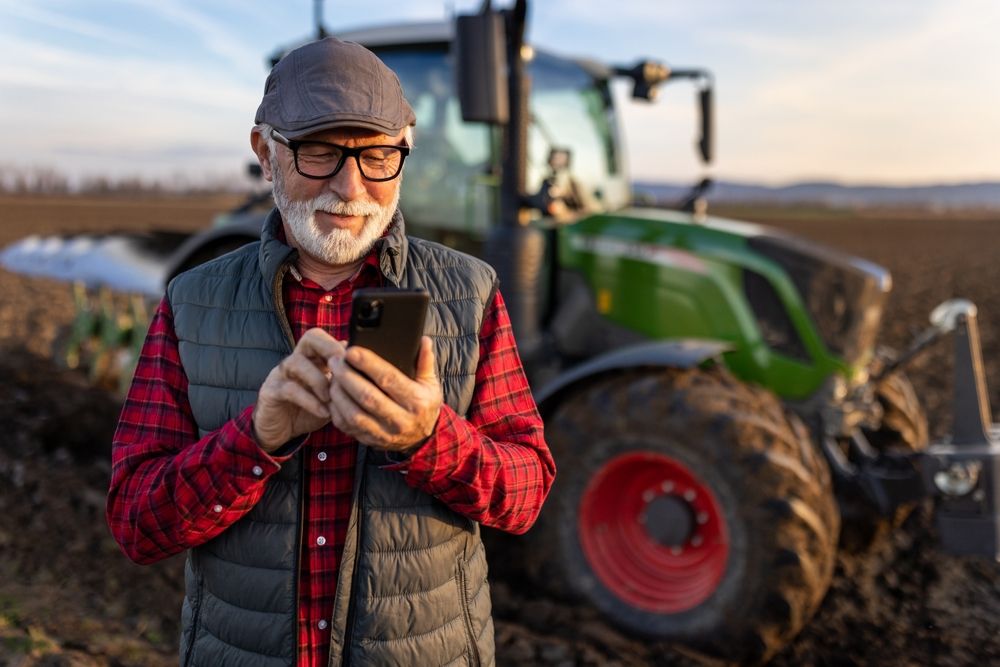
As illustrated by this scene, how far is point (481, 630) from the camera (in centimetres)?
161

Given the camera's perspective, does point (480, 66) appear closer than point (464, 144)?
Yes

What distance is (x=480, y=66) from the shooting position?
2943 millimetres

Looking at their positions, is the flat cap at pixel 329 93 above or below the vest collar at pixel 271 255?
above

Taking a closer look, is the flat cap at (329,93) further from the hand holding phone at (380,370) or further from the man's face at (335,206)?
the hand holding phone at (380,370)

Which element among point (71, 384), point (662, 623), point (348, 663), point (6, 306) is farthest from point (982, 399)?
point (6, 306)

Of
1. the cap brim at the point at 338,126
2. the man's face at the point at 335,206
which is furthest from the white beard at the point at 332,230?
the cap brim at the point at 338,126

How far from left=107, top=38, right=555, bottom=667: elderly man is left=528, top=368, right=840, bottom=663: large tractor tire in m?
1.79

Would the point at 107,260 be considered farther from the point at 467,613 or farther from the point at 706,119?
the point at 467,613

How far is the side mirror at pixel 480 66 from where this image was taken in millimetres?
2900

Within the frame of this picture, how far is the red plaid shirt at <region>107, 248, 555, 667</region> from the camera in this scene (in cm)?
135

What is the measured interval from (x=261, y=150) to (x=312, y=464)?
56 centimetres

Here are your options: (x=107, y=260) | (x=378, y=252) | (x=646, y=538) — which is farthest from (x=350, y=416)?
(x=107, y=260)

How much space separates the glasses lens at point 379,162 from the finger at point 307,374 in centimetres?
39

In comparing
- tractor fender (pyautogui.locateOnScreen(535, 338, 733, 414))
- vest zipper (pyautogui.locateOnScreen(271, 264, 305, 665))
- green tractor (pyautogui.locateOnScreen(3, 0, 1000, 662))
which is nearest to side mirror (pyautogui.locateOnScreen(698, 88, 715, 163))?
green tractor (pyautogui.locateOnScreen(3, 0, 1000, 662))
